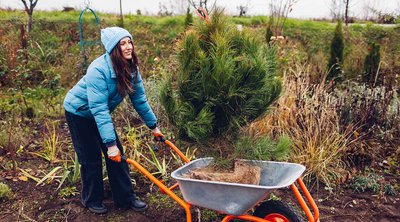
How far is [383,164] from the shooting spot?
4.71 m

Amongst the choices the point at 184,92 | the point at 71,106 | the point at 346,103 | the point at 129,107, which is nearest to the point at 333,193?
the point at 346,103

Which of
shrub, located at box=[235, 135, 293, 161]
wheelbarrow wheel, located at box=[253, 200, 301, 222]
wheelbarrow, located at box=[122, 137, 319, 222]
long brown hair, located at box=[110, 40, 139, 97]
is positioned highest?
long brown hair, located at box=[110, 40, 139, 97]

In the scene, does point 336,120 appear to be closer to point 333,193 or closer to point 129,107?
point 333,193

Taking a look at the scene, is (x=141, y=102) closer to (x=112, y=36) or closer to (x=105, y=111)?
(x=105, y=111)

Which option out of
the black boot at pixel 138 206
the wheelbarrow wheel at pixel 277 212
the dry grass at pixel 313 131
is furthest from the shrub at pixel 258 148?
the black boot at pixel 138 206

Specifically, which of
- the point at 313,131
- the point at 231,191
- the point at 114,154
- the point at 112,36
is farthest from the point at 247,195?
the point at 313,131

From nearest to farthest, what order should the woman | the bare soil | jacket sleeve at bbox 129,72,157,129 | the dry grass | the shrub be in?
the shrub < the woman < jacket sleeve at bbox 129,72,157,129 < the bare soil < the dry grass

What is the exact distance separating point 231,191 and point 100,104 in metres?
1.15

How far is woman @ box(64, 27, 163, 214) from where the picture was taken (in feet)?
9.79

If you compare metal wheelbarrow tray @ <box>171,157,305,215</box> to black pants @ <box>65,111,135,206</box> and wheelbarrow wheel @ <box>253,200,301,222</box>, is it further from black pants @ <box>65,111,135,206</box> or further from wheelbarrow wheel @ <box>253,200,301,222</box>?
black pants @ <box>65,111,135,206</box>

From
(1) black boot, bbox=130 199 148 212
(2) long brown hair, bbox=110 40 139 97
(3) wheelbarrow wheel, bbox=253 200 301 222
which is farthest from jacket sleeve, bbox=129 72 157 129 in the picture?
(3) wheelbarrow wheel, bbox=253 200 301 222

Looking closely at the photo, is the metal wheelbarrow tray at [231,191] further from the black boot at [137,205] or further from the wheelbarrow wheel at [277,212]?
the black boot at [137,205]

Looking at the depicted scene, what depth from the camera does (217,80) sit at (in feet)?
8.81

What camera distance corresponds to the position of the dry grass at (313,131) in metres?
4.23
